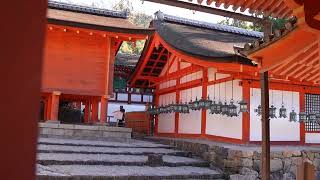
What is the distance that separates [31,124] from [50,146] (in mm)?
10933

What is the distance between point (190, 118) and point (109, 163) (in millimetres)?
5623

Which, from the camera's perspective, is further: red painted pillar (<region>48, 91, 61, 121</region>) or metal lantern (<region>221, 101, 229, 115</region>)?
red painted pillar (<region>48, 91, 61, 121</region>)

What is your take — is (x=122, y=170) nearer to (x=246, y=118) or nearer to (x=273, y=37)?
(x=246, y=118)

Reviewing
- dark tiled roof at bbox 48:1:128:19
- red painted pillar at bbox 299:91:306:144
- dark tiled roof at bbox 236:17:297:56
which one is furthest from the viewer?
dark tiled roof at bbox 48:1:128:19

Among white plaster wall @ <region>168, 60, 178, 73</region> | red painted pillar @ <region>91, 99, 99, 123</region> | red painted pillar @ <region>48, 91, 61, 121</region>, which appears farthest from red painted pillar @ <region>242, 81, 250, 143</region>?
red painted pillar @ <region>48, 91, 61, 121</region>

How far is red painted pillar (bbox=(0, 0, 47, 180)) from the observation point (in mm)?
793

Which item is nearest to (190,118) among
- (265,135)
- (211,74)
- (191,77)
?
(191,77)

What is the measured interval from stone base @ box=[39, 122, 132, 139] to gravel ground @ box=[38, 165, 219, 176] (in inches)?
161

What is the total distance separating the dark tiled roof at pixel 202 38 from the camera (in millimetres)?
11383

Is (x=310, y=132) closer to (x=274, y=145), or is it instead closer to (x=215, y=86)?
(x=274, y=145)

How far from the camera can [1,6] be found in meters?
0.80

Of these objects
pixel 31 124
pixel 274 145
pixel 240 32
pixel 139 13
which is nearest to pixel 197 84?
pixel 274 145

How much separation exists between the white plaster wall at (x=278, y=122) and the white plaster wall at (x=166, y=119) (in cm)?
505

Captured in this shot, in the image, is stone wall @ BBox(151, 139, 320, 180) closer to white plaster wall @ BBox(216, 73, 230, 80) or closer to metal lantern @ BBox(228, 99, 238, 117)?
metal lantern @ BBox(228, 99, 238, 117)
